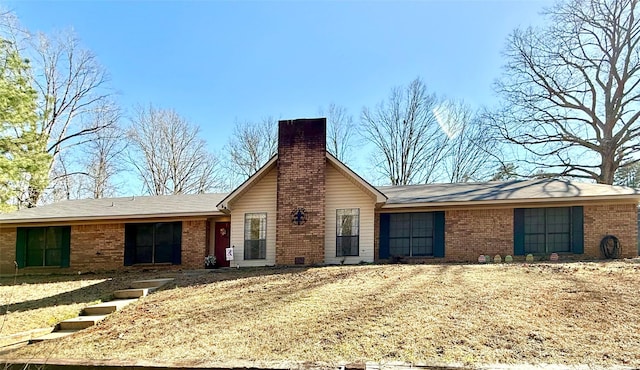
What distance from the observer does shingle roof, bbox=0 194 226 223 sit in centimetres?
1597

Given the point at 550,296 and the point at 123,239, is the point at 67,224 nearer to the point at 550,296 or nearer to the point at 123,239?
the point at 123,239

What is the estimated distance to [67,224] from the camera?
16.9 metres

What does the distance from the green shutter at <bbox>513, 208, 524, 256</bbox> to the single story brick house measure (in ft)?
0.11

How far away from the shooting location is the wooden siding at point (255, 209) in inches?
578

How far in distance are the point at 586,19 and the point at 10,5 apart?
27282mm

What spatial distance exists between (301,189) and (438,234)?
4941 mm

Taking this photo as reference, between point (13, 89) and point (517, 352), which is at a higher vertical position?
point (13, 89)

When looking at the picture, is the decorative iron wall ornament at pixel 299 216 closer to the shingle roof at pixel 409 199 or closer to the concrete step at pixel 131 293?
the shingle roof at pixel 409 199

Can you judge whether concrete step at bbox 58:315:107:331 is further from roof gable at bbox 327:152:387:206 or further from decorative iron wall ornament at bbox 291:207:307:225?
roof gable at bbox 327:152:387:206

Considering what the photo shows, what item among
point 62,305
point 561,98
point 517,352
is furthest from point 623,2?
point 62,305

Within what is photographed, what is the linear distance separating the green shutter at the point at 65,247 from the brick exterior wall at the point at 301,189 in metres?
8.94

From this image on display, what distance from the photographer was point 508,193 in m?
14.7

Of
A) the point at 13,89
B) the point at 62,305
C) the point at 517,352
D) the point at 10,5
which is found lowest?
the point at 62,305

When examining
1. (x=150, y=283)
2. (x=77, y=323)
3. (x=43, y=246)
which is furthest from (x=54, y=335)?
(x=43, y=246)
